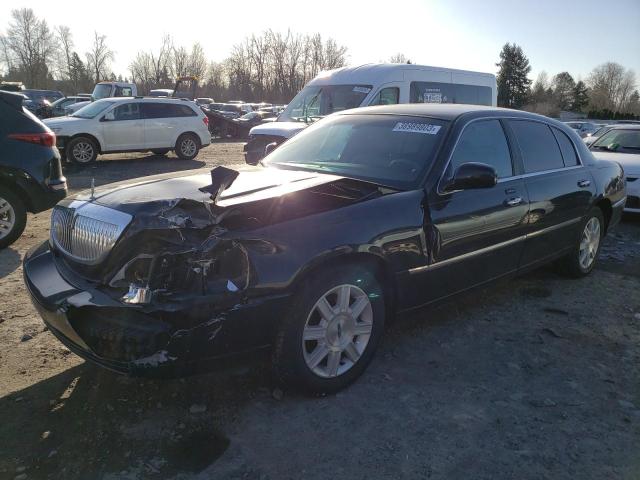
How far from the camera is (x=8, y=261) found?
523 cm

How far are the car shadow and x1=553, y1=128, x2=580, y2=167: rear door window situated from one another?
18.0ft

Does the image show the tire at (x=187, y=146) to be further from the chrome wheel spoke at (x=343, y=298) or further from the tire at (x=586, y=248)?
the chrome wheel spoke at (x=343, y=298)

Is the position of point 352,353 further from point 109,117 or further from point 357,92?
point 109,117

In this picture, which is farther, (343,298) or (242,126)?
(242,126)

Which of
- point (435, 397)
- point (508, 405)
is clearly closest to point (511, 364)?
point (508, 405)

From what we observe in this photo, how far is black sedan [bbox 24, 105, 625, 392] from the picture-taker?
247cm

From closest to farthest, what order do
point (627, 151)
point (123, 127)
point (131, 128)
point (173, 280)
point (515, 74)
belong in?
point (173, 280) → point (627, 151) → point (123, 127) → point (131, 128) → point (515, 74)

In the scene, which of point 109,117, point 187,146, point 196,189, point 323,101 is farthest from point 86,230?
point 187,146

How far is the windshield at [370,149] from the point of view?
357cm

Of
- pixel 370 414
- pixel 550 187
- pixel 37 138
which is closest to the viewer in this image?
pixel 370 414

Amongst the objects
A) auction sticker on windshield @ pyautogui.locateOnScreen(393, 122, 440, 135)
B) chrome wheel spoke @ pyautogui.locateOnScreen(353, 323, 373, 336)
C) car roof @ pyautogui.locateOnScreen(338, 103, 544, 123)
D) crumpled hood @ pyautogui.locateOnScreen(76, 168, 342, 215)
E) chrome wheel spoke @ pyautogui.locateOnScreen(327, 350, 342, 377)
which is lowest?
chrome wheel spoke @ pyautogui.locateOnScreen(327, 350, 342, 377)

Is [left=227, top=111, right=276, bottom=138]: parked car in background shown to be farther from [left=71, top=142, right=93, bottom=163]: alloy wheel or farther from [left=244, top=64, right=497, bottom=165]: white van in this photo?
[left=244, top=64, right=497, bottom=165]: white van

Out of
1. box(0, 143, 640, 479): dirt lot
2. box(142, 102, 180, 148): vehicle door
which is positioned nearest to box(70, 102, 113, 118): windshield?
box(142, 102, 180, 148): vehicle door

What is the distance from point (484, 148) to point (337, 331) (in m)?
1.99
